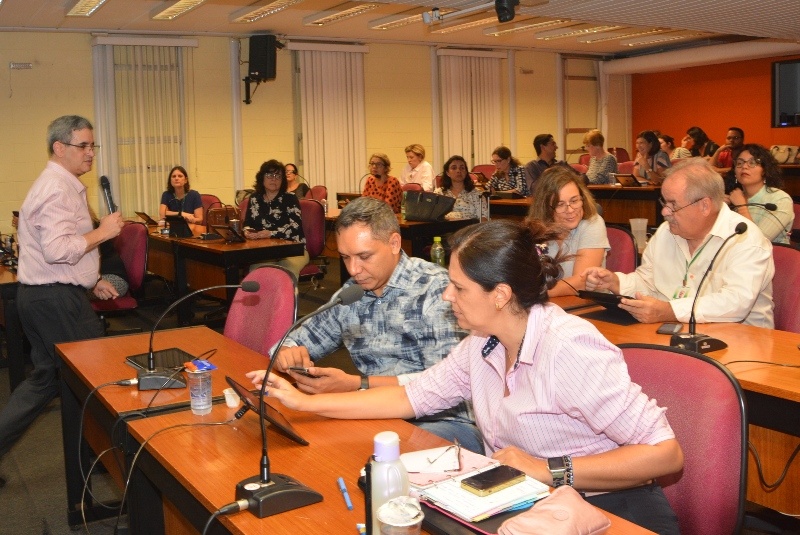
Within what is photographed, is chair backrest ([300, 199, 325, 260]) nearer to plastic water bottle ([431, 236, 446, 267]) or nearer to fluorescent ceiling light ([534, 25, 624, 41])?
plastic water bottle ([431, 236, 446, 267])

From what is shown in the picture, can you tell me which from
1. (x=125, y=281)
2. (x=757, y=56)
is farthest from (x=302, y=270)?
(x=757, y=56)

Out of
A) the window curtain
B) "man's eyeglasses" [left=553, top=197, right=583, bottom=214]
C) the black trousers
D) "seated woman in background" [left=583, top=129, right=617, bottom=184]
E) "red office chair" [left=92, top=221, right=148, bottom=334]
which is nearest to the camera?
the black trousers

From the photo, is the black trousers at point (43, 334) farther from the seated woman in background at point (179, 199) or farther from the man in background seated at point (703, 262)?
the seated woman in background at point (179, 199)

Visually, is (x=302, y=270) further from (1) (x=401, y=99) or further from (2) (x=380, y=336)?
(1) (x=401, y=99)

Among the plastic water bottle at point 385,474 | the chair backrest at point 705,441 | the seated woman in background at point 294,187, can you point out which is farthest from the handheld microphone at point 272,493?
the seated woman in background at point 294,187

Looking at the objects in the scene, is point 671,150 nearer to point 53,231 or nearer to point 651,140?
point 651,140

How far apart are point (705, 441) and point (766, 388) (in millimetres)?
625

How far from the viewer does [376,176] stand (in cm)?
870

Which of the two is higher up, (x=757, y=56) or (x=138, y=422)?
(x=757, y=56)

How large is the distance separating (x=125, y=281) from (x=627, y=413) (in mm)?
4588

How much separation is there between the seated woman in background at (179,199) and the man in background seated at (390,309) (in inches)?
223

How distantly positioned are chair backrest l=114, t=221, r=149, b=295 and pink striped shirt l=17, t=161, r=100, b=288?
1.98 m

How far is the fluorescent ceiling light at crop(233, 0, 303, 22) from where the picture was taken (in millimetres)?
8484

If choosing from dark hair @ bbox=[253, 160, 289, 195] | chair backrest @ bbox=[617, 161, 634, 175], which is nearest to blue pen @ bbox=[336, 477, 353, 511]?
dark hair @ bbox=[253, 160, 289, 195]
